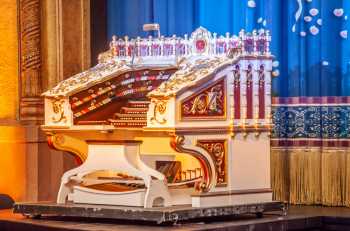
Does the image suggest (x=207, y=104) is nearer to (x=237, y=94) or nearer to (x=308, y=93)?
(x=237, y=94)

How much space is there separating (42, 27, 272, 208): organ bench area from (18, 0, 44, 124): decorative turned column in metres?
1.11

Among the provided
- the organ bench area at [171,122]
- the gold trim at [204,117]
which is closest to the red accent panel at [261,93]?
the organ bench area at [171,122]

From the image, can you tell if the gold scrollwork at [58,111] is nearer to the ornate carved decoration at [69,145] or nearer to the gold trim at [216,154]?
the ornate carved decoration at [69,145]

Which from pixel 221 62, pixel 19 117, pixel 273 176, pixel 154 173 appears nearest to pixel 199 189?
pixel 154 173

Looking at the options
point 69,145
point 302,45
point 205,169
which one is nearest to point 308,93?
point 302,45

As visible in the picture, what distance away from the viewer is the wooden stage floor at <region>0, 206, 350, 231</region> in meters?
5.99

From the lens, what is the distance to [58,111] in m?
6.62

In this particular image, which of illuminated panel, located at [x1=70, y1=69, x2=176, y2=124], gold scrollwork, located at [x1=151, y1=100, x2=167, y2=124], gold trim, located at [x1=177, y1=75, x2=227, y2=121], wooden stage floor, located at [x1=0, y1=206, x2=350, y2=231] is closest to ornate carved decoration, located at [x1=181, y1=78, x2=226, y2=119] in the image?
gold trim, located at [x1=177, y1=75, x2=227, y2=121]

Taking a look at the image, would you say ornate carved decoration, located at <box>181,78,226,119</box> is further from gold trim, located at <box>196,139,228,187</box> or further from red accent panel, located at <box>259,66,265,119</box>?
red accent panel, located at <box>259,66,265,119</box>

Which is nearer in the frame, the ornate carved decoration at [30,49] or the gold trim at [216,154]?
the gold trim at [216,154]

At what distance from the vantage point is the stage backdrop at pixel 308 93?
7078mm

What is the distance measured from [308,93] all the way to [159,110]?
1.62 meters

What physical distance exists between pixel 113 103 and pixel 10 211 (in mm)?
1097

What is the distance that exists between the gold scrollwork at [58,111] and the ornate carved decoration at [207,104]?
0.97m
